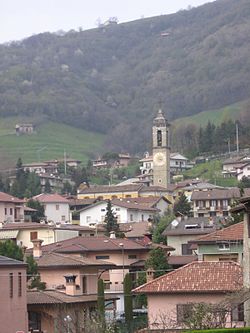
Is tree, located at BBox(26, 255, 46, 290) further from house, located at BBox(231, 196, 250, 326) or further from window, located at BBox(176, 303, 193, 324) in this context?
house, located at BBox(231, 196, 250, 326)

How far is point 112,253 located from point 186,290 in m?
29.8

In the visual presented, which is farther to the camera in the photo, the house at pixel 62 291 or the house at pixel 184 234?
the house at pixel 184 234

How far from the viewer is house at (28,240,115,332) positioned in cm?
5309

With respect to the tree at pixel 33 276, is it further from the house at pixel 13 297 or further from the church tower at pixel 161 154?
the church tower at pixel 161 154

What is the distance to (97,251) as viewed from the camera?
70.9m

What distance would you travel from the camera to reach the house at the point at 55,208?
143375 mm

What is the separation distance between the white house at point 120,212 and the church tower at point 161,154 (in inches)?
1536

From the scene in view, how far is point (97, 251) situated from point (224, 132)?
117225 millimetres

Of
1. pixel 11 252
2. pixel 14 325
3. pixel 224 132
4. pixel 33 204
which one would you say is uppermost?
pixel 224 132

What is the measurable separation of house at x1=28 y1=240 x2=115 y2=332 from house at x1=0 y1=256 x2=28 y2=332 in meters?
1.39

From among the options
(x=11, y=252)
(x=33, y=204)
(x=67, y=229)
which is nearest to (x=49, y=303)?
(x=11, y=252)

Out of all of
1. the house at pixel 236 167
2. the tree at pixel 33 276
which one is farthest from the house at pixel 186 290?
the house at pixel 236 167

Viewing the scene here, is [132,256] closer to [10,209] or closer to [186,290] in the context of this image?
[186,290]

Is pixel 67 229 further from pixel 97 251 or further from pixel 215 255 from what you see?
pixel 215 255
